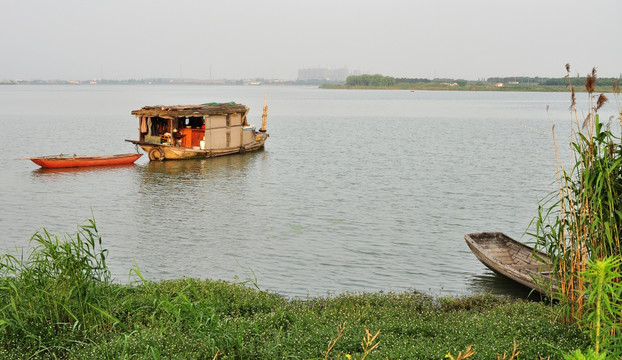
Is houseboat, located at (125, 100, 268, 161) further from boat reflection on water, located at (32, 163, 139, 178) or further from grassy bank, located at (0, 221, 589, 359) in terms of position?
grassy bank, located at (0, 221, 589, 359)

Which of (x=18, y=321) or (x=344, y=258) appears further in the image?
(x=344, y=258)

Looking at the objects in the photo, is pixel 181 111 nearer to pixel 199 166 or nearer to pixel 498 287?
pixel 199 166

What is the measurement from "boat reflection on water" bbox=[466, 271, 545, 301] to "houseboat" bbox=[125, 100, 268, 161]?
2312 centimetres

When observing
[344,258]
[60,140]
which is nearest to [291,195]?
[344,258]

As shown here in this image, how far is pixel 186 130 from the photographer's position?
37.8 metres

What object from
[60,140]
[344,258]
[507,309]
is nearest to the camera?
[507,309]

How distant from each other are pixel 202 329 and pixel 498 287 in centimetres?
894

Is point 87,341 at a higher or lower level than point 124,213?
higher

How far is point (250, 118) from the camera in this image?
9438cm

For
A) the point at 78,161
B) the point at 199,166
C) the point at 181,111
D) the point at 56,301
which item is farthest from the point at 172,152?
the point at 56,301

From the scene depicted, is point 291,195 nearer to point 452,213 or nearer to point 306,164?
point 452,213

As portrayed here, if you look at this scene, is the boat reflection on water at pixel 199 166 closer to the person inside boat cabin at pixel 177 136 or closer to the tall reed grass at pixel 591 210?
the person inside boat cabin at pixel 177 136

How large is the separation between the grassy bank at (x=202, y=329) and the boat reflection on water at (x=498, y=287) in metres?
4.21

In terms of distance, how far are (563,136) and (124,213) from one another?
168 feet
